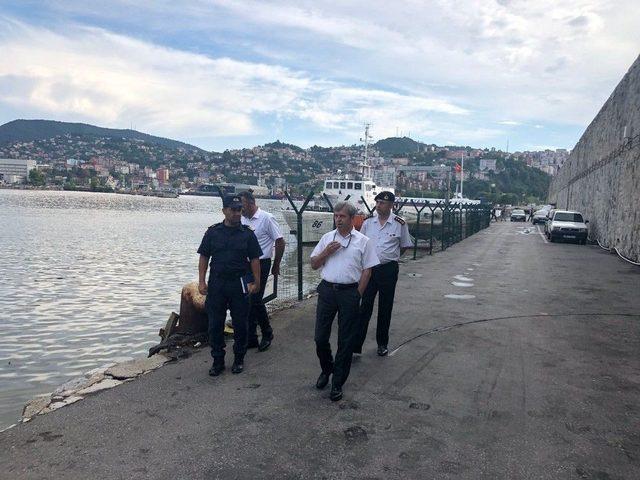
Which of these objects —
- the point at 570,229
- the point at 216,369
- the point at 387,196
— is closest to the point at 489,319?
the point at 387,196

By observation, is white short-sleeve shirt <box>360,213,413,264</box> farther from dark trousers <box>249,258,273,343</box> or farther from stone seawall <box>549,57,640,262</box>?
stone seawall <box>549,57,640,262</box>

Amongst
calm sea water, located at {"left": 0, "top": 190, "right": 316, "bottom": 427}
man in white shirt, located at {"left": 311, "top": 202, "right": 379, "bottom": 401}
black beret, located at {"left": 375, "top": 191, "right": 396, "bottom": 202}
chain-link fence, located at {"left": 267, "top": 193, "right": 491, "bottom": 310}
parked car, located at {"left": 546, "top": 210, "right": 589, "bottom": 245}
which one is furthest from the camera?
parked car, located at {"left": 546, "top": 210, "right": 589, "bottom": 245}

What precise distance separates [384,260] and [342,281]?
141 centimetres

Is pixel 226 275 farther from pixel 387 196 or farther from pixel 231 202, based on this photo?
pixel 387 196

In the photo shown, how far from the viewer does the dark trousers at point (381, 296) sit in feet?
19.1

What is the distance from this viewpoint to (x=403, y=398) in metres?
4.86

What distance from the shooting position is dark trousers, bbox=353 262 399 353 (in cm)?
582

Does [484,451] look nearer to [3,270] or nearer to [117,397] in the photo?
[117,397]

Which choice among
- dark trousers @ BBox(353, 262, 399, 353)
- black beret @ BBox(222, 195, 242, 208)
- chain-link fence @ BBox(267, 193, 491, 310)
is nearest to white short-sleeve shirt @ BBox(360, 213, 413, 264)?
dark trousers @ BBox(353, 262, 399, 353)

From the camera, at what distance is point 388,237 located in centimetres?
601

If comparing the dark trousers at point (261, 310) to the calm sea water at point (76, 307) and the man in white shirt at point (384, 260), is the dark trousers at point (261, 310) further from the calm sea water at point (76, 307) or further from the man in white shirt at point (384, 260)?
the calm sea water at point (76, 307)

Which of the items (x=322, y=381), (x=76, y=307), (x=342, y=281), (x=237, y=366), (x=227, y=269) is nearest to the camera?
(x=342, y=281)

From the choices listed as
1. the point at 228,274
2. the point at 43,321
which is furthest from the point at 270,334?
the point at 43,321

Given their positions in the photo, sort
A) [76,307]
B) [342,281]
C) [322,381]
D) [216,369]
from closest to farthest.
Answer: [342,281] → [322,381] → [216,369] → [76,307]
